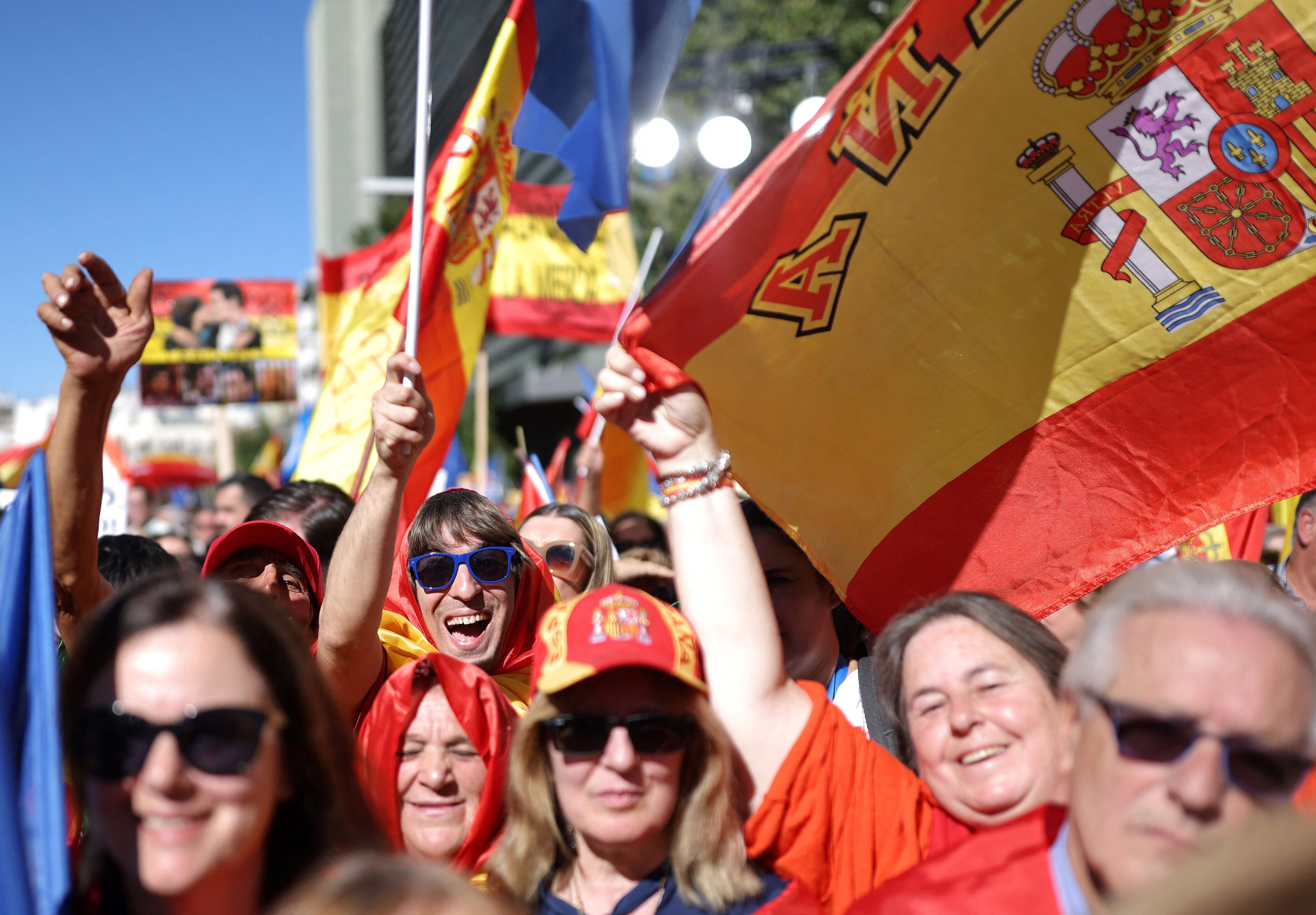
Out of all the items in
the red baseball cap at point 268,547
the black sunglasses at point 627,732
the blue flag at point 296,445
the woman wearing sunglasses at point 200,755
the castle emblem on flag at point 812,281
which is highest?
the blue flag at point 296,445

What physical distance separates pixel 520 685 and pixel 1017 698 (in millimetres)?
1357

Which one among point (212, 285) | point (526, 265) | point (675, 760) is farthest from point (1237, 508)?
point (212, 285)

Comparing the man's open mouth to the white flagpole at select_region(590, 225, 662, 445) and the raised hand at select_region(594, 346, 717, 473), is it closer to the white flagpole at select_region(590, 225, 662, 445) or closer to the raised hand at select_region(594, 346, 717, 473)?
the raised hand at select_region(594, 346, 717, 473)

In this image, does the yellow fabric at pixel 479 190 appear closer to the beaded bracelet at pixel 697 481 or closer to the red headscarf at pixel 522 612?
the red headscarf at pixel 522 612

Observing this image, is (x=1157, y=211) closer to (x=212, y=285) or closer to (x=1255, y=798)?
(x=1255, y=798)

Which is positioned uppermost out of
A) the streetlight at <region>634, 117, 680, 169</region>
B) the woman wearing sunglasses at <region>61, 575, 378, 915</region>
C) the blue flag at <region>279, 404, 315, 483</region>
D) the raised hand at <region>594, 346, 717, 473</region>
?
the streetlight at <region>634, 117, 680, 169</region>

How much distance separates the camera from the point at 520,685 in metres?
2.99

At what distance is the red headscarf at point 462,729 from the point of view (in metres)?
2.26

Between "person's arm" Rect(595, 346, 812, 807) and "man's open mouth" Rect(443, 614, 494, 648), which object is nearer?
"person's arm" Rect(595, 346, 812, 807)

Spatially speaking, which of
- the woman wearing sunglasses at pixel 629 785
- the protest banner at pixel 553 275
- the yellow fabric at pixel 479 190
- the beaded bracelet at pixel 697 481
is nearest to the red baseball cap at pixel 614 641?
the woman wearing sunglasses at pixel 629 785

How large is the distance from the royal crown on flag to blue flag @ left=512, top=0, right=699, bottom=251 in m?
1.04

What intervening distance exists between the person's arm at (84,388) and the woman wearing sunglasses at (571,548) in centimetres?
166

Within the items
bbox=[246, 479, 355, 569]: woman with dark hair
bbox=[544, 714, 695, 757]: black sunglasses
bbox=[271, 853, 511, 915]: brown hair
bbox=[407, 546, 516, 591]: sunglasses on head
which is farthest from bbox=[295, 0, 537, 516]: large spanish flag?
bbox=[271, 853, 511, 915]: brown hair

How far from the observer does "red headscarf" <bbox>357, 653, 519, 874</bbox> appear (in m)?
2.26
